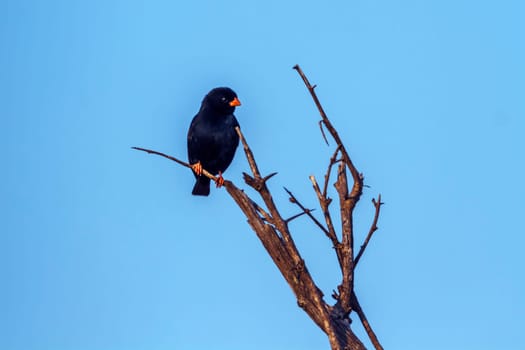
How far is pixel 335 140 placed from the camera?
15.9ft

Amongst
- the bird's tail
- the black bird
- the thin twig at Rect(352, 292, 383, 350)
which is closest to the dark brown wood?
the thin twig at Rect(352, 292, 383, 350)

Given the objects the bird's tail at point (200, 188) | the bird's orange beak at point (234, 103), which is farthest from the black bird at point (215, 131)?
the bird's tail at point (200, 188)

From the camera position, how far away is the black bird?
9.96 m

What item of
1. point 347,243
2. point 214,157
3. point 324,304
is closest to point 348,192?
point 347,243

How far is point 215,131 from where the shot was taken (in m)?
9.97

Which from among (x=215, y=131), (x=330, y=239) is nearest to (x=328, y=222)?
(x=330, y=239)

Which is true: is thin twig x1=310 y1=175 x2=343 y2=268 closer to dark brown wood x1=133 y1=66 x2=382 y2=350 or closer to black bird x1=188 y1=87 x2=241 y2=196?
dark brown wood x1=133 y1=66 x2=382 y2=350


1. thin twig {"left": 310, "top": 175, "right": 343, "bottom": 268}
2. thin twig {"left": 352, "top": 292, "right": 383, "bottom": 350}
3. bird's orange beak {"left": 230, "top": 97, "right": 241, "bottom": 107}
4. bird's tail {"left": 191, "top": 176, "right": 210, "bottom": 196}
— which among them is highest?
bird's orange beak {"left": 230, "top": 97, "right": 241, "bottom": 107}

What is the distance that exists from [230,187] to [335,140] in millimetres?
811

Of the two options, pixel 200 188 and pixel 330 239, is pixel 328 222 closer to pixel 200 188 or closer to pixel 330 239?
pixel 330 239

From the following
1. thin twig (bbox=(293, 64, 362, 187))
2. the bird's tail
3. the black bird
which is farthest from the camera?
the bird's tail

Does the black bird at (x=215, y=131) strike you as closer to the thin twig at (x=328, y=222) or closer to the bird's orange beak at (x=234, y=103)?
the bird's orange beak at (x=234, y=103)

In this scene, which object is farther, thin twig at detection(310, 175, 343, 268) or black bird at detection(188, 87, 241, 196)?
black bird at detection(188, 87, 241, 196)

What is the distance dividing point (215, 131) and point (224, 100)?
0.38m
